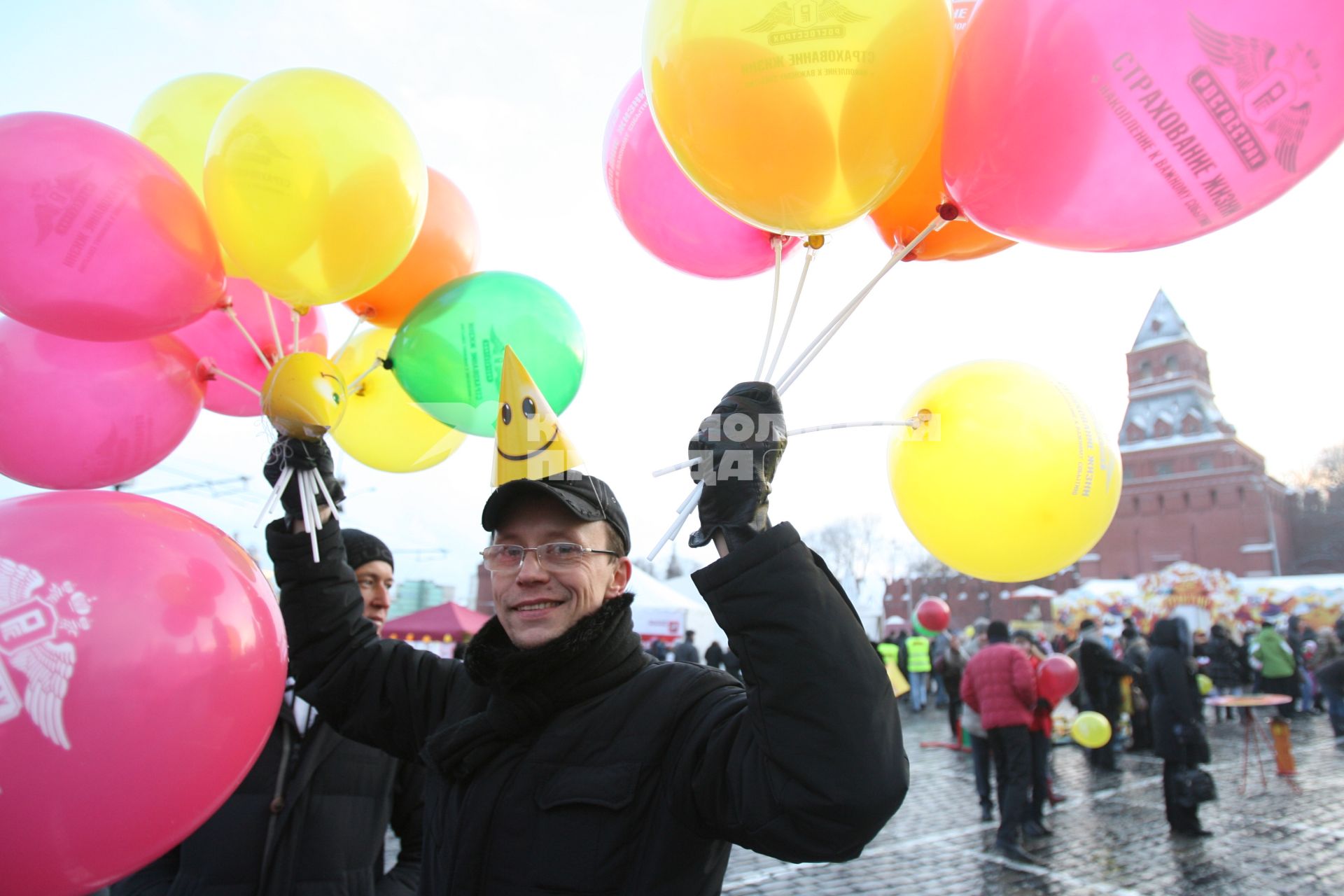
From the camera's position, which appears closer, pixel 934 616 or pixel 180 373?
pixel 180 373

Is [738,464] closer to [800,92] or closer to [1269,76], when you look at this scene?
[800,92]

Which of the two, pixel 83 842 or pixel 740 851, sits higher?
pixel 83 842

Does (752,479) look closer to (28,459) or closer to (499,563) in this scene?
(499,563)

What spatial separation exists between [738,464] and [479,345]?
1.28 meters

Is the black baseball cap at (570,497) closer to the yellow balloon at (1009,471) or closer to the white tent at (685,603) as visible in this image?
the yellow balloon at (1009,471)

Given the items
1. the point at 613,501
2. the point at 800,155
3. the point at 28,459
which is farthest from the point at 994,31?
the point at 28,459

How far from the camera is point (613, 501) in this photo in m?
1.97

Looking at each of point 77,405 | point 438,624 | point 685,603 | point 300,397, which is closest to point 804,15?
point 300,397

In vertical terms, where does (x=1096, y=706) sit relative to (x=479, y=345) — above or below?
below

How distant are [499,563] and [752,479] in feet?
2.21

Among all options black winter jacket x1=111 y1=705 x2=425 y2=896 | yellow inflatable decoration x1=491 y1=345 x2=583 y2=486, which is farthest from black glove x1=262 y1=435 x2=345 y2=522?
black winter jacket x1=111 y1=705 x2=425 y2=896

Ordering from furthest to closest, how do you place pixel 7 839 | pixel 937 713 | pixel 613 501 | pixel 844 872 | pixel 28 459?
pixel 937 713, pixel 844 872, pixel 28 459, pixel 613 501, pixel 7 839

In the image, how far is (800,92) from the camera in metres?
1.63

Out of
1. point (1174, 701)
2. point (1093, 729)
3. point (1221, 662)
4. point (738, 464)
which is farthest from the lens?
point (1221, 662)
